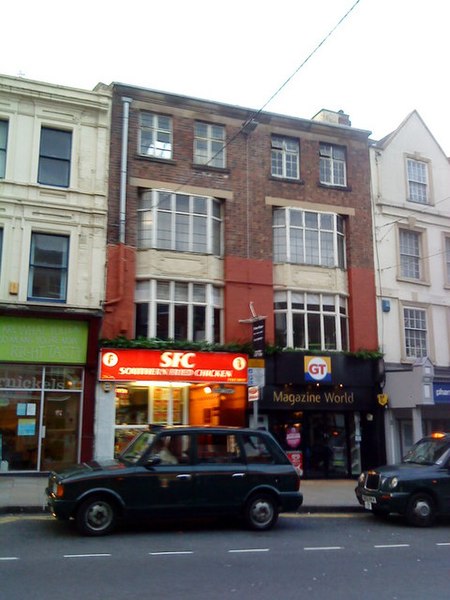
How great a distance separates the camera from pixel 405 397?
19.5m

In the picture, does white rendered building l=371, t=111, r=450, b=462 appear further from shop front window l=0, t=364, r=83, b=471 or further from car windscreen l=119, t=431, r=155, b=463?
car windscreen l=119, t=431, r=155, b=463

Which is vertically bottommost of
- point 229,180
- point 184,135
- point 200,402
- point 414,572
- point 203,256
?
point 414,572

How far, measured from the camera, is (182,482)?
10242 millimetres

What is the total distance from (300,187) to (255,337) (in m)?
5.95

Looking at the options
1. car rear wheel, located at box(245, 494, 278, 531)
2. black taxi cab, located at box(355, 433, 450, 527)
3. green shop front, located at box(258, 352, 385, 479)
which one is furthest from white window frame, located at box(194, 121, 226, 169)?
car rear wheel, located at box(245, 494, 278, 531)

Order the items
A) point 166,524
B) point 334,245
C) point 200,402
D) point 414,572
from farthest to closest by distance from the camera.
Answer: point 334,245 < point 200,402 < point 166,524 < point 414,572

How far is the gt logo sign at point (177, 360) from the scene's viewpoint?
58.7 feet

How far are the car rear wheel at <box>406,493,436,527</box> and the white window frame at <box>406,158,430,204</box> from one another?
44.6 ft

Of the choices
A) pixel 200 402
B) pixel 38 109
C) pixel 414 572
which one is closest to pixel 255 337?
pixel 200 402

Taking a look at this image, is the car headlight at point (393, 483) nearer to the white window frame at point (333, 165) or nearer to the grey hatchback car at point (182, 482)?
the grey hatchback car at point (182, 482)

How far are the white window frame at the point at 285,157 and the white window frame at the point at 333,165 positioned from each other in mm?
945

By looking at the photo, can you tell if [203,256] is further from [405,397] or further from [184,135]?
[405,397]

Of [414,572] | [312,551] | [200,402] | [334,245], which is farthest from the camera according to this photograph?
[334,245]

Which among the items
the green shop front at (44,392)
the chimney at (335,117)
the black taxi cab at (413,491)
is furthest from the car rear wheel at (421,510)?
the chimney at (335,117)
